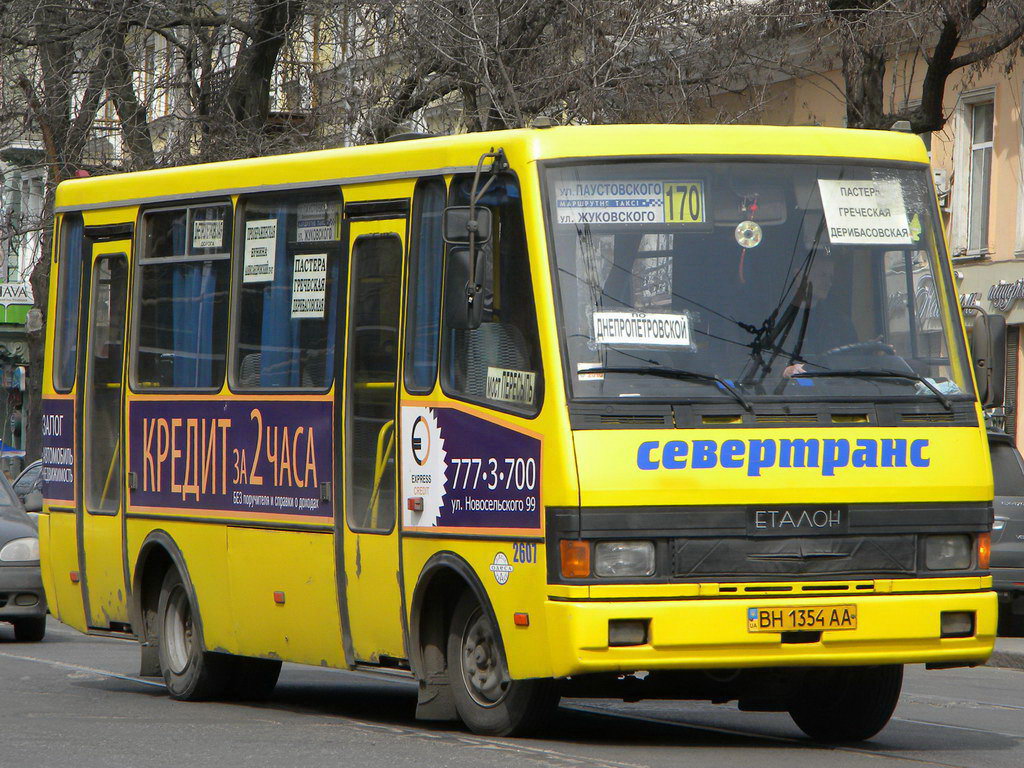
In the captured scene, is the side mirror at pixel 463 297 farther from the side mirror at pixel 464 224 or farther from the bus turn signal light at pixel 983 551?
the bus turn signal light at pixel 983 551

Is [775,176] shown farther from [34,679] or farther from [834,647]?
[34,679]

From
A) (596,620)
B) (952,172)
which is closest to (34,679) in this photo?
(596,620)

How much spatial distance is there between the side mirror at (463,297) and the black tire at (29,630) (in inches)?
345

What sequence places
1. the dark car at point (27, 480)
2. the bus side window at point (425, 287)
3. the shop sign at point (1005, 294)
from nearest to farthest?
the bus side window at point (425, 287) → the shop sign at point (1005, 294) → the dark car at point (27, 480)

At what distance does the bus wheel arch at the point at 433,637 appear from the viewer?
9.88 meters

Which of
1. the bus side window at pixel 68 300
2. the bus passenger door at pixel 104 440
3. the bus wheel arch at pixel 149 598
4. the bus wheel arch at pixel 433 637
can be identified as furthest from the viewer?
the bus side window at pixel 68 300

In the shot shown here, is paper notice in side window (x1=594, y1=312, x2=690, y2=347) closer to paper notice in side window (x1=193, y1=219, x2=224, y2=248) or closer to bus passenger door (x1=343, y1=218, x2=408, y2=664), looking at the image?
bus passenger door (x1=343, y1=218, x2=408, y2=664)

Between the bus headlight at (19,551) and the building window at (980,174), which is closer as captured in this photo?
the bus headlight at (19,551)

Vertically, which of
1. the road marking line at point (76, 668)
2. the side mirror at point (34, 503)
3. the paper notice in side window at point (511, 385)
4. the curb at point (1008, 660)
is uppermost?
the paper notice in side window at point (511, 385)

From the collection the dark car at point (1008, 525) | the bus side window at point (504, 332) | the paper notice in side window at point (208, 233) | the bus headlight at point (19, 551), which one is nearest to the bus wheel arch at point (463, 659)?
the bus side window at point (504, 332)

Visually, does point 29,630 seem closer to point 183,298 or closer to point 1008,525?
point 183,298

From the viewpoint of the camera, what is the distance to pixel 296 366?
11109 mm

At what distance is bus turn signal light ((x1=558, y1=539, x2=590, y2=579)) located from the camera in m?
8.80

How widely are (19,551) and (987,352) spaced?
32.2 feet
